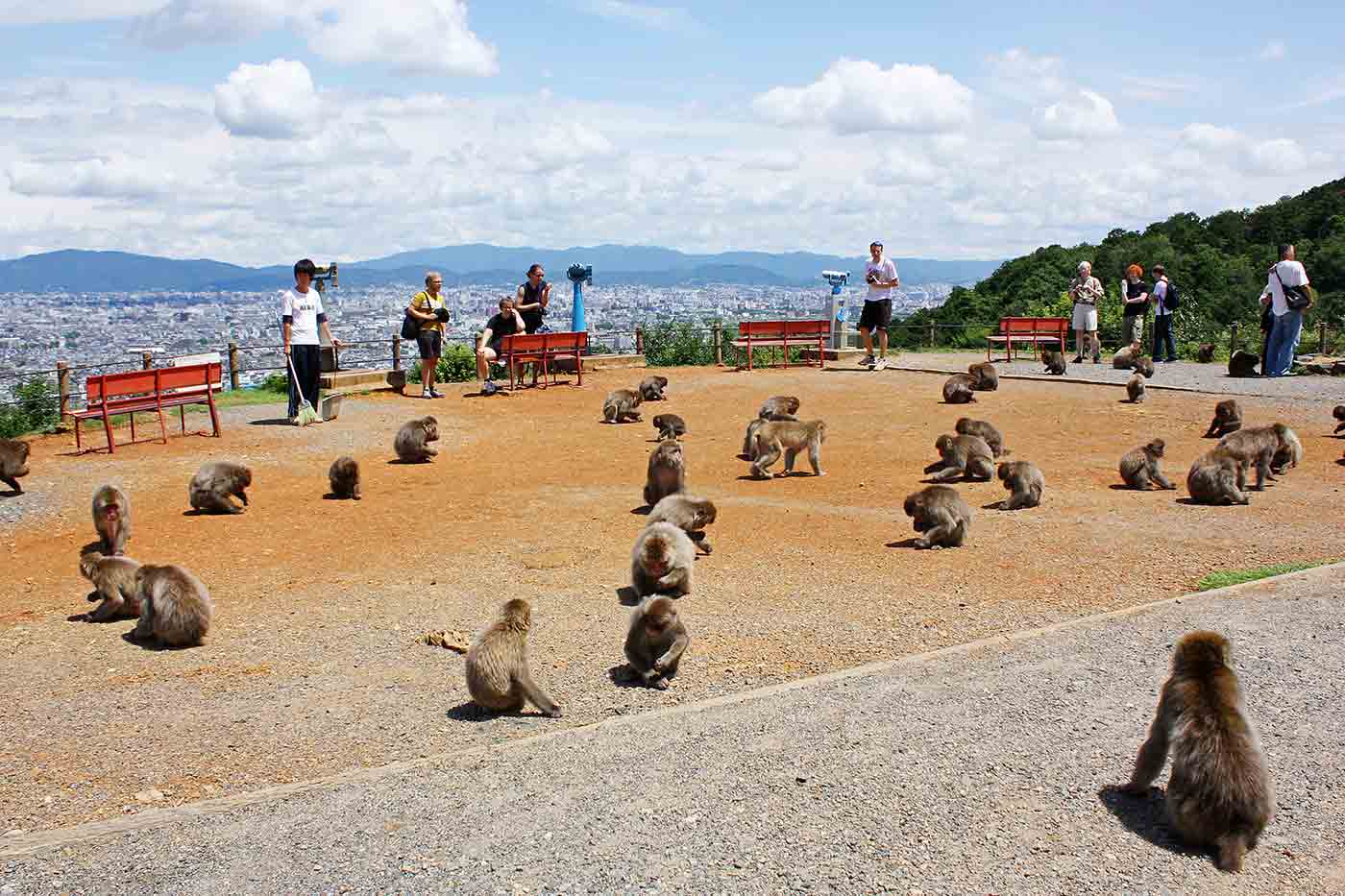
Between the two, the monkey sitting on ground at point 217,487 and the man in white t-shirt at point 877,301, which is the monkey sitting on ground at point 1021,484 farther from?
the man in white t-shirt at point 877,301

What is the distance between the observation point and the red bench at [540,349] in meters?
21.5

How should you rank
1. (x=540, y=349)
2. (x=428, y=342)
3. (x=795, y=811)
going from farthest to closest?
(x=540, y=349), (x=428, y=342), (x=795, y=811)

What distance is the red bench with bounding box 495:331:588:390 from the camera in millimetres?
21547

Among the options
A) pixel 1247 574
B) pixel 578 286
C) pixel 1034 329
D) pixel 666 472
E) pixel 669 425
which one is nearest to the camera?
pixel 1247 574

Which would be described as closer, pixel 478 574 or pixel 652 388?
pixel 478 574

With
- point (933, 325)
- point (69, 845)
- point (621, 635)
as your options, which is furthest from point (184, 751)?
point (933, 325)

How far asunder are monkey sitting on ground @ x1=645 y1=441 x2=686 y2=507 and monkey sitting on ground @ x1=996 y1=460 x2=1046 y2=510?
3174 millimetres

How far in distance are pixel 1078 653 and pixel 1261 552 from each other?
139 inches

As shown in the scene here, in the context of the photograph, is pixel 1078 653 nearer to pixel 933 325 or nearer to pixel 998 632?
pixel 998 632

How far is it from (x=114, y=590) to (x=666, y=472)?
5046 millimetres

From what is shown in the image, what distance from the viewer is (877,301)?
23281 mm

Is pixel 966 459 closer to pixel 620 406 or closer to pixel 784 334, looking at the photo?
pixel 620 406

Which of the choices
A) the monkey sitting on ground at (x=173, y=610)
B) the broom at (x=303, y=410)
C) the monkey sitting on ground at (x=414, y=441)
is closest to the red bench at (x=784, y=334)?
the broom at (x=303, y=410)

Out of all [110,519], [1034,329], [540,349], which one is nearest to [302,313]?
[540,349]
